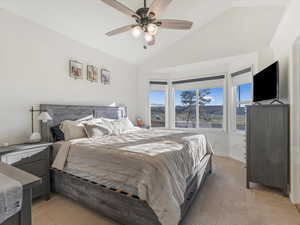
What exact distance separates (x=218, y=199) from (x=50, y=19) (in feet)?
12.7

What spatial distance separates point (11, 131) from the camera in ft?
8.31

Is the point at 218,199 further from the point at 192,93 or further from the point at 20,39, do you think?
the point at 20,39

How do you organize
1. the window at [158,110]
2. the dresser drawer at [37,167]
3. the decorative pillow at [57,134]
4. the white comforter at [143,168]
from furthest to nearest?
the window at [158,110]
the decorative pillow at [57,134]
the dresser drawer at [37,167]
the white comforter at [143,168]

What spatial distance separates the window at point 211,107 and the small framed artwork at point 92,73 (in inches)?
121

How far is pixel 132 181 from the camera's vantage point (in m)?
1.69

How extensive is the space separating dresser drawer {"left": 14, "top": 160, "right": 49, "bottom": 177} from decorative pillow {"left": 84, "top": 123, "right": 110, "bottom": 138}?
736 mm

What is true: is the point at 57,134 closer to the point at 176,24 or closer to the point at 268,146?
the point at 176,24

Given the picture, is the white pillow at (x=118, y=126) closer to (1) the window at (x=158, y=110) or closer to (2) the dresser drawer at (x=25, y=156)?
(2) the dresser drawer at (x=25, y=156)

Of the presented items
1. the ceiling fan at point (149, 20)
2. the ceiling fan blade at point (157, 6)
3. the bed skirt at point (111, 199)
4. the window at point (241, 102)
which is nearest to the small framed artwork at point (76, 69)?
the ceiling fan at point (149, 20)

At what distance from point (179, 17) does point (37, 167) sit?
145 inches

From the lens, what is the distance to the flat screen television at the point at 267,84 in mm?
2492

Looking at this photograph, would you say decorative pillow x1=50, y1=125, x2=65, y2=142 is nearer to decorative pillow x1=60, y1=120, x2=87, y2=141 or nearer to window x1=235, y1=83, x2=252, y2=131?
decorative pillow x1=60, y1=120, x2=87, y2=141

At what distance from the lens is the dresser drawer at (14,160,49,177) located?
2.20 meters

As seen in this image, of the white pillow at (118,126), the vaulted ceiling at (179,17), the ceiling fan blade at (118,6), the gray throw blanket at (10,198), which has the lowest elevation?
the gray throw blanket at (10,198)
